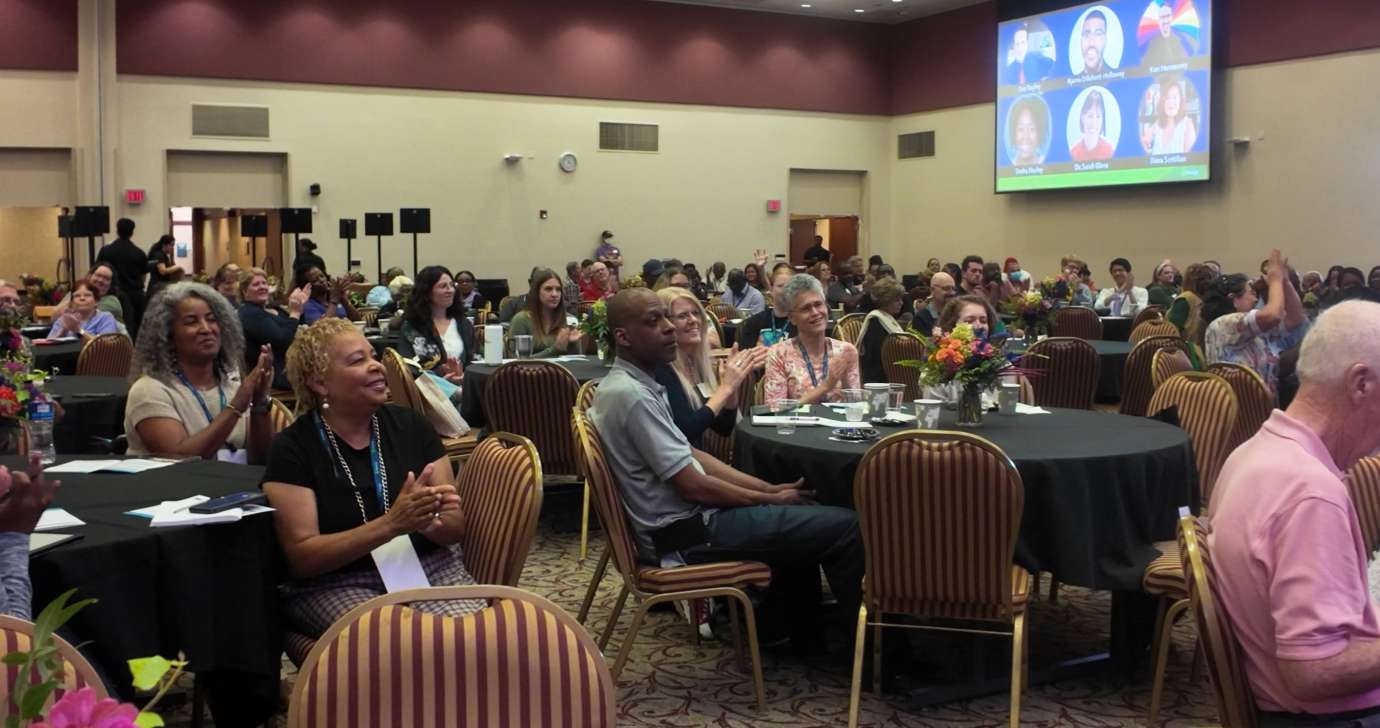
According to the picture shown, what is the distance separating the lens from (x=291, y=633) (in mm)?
3201

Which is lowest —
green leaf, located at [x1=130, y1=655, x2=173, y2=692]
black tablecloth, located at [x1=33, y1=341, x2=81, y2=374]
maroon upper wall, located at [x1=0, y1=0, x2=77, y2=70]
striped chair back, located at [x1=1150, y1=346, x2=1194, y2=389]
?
black tablecloth, located at [x1=33, y1=341, x2=81, y2=374]

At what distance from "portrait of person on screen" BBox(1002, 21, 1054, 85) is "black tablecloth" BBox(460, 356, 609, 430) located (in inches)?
491

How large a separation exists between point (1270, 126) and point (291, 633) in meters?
14.8

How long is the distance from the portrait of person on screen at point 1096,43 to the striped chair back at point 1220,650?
50.7 ft

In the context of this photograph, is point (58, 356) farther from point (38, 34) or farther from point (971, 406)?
point (38, 34)

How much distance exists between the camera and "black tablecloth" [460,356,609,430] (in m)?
6.81

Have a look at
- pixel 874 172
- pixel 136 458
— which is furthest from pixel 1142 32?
pixel 136 458

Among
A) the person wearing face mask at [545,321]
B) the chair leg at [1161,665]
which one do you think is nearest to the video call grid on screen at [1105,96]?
the person wearing face mask at [545,321]

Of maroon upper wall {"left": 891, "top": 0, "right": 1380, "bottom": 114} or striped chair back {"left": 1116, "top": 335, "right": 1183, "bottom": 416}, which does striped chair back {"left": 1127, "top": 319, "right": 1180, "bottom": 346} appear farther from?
maroon upper wall {"left": 891, "top": 0, "right": 1380, "bottom": 114}

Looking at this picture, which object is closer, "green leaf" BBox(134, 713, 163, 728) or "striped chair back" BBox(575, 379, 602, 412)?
"green leaf" BBox(134, 713, 163, 728)

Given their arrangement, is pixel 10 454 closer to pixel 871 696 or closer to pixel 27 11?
pixel 871 696

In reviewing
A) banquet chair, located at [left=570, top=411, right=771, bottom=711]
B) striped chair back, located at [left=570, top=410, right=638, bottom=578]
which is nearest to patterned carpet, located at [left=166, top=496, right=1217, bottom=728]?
banquet chair, located at [left=570, top=411, right=771, bottom=711]

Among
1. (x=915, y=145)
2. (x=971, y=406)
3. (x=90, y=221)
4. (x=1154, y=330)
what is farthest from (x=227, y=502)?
(x=915, y=145)

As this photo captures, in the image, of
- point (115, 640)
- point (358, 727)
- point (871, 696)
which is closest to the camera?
point (358, 727)
